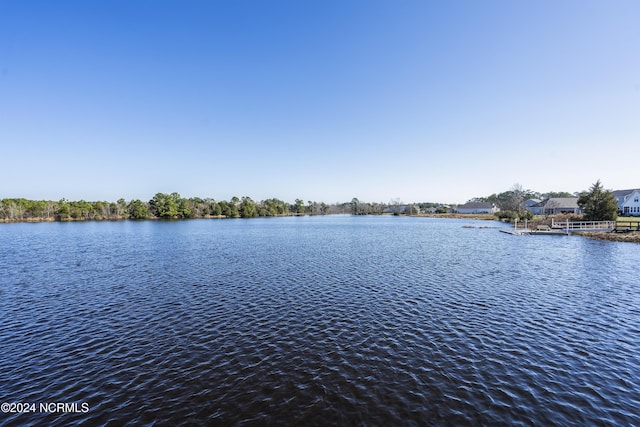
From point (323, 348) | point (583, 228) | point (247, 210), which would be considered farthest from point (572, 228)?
point (247, 210)

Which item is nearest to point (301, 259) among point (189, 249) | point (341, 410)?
point (189, 249)

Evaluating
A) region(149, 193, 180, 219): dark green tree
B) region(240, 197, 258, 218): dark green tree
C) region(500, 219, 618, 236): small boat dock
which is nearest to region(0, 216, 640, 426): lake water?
region(500, 219, 618, 236): small boat dock

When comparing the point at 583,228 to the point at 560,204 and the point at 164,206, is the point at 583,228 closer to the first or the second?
the point at 560,204

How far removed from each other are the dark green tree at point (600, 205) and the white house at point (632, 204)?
4796cm

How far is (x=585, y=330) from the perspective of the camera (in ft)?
47.4

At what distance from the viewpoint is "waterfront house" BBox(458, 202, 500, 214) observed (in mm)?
175500

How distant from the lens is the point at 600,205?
6259 cm

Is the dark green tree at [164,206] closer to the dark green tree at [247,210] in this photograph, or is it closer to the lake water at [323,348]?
the dark green tree at [247,210]

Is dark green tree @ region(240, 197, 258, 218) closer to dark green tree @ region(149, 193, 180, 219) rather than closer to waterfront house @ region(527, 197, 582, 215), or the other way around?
dark green tree @ region(149, 193, 180, 219)

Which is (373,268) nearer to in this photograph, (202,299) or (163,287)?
(202,299)

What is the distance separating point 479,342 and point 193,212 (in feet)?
570

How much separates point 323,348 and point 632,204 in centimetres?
13644

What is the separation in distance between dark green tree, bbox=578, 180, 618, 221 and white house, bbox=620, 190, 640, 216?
48.0 meters

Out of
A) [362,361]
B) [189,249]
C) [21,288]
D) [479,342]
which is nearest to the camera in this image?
[362,361]
